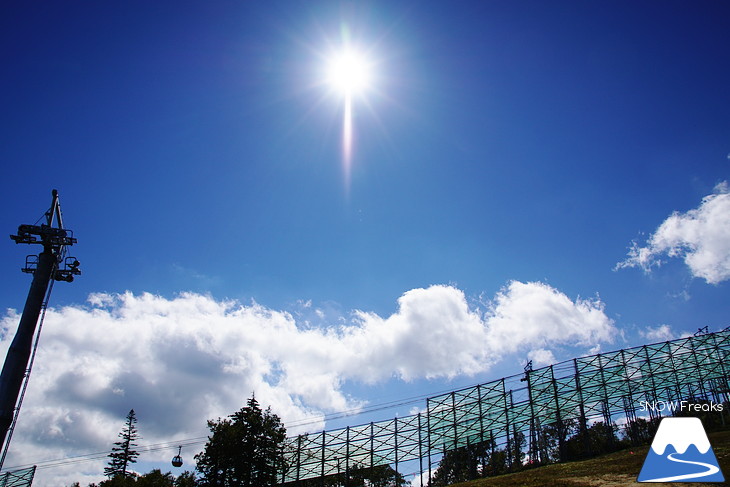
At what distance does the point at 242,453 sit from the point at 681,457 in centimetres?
3555

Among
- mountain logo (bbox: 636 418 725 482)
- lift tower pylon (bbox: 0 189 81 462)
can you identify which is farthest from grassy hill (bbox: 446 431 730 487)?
lift tower pylon (bbox: 0 189 81 462)

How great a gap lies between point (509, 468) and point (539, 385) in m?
8.13

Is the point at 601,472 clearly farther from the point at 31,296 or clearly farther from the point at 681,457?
the point at 31,296

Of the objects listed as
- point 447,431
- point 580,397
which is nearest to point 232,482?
point 447,431

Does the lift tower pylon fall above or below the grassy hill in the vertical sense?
above

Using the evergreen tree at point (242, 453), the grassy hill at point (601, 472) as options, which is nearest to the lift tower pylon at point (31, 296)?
the evergreen tree at point (242, 453)

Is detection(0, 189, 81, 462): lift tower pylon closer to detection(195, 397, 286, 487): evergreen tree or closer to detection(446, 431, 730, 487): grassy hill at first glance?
detection(195, 397, 286, 487): evergreen tree

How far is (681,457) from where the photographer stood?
27.2m

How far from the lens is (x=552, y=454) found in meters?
48.2

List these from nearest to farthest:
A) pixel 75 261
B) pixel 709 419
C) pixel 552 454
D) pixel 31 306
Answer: pixel 31 306 → pixel 75 261 → pixel 709 419 → pixel 552 454

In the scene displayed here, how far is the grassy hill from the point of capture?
27109 mm

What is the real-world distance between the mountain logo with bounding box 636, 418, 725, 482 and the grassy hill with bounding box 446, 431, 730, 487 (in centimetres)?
57

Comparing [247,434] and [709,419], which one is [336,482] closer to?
[247,434]

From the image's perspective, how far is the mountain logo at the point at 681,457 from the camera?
24938mm
